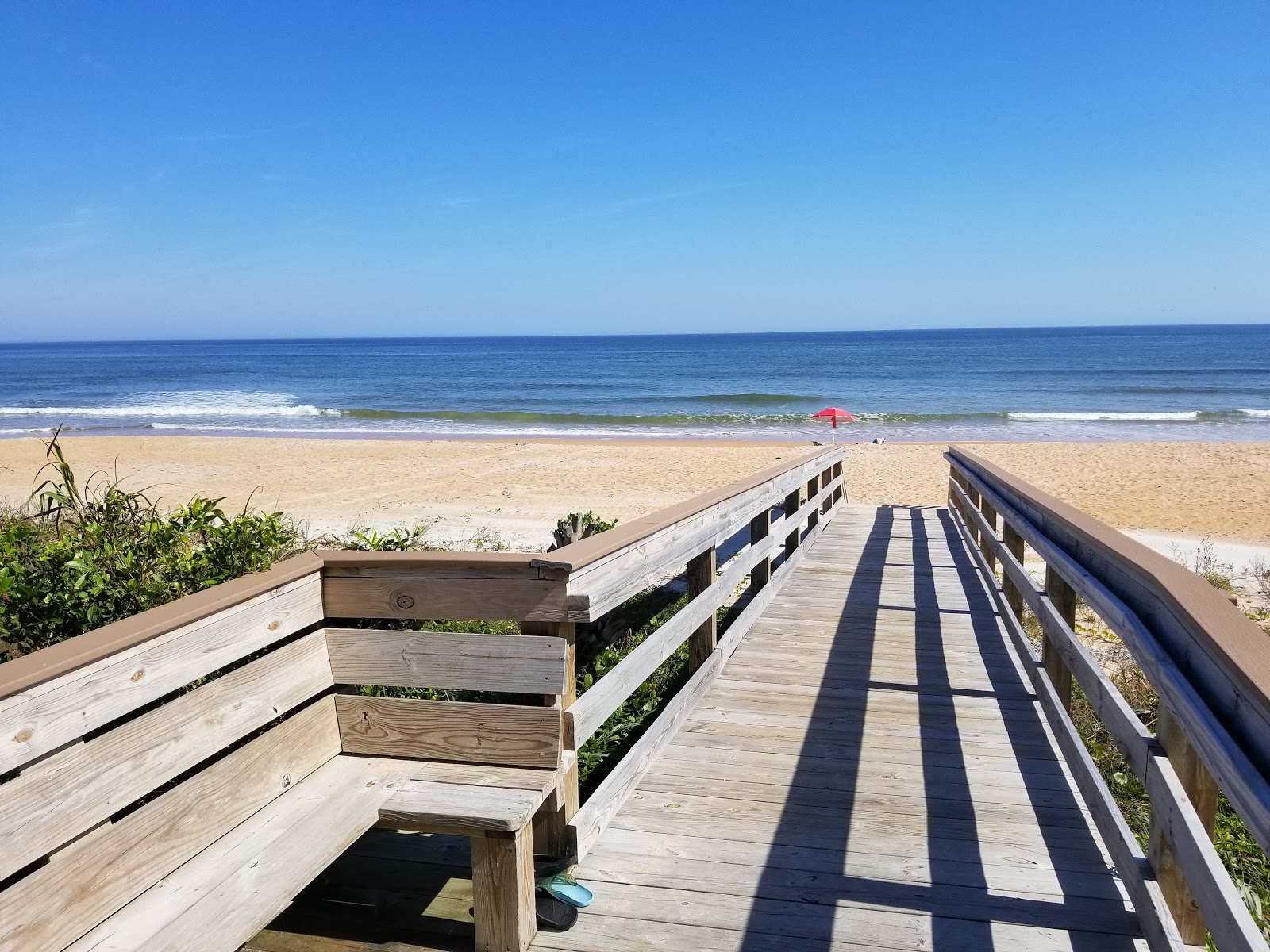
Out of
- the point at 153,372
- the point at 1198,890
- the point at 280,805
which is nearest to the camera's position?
the point at 1198,890

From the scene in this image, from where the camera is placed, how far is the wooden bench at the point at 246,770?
1.76 m

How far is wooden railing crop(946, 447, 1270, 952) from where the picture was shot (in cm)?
158

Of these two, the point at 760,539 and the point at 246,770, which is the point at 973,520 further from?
the point at 246,770

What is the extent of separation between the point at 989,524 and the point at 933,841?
4809mm

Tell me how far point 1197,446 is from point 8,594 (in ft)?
87.7

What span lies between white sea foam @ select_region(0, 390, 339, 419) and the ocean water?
15 centimetres

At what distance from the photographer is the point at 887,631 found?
19.1ft

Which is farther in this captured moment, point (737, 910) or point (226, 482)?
point (226, 482)

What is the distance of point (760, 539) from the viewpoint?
19.5 ft

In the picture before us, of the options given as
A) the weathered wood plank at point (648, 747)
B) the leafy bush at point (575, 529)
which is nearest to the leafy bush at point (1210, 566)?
the weathered wood plank at point (648, 747)

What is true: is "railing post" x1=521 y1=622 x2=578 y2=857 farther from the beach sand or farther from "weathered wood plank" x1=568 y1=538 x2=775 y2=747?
the beach sand

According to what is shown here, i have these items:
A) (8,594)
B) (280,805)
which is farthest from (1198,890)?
(8,594)

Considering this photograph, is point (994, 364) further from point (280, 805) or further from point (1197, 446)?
point (280, 805)

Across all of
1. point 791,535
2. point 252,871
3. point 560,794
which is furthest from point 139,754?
point 791,535
